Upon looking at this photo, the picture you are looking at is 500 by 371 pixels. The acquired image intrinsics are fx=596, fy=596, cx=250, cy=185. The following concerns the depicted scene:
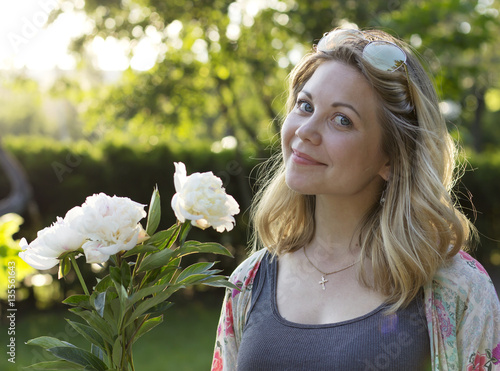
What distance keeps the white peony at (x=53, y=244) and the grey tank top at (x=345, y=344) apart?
732 millimetres

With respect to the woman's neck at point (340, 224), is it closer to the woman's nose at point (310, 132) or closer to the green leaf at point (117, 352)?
the woman's nose at point (310, 132)

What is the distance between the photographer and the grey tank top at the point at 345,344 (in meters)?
1.67

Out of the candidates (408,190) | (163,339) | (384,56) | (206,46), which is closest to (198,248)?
(408,190)

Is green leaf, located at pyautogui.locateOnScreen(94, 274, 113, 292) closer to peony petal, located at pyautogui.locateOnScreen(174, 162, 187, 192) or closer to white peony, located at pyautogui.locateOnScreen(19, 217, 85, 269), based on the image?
white peony, located at pyautogui.locateOnScreen(19, 217, 85, 269)

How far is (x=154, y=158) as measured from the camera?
7891mm

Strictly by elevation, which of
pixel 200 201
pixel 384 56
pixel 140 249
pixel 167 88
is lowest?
pixel 167 88

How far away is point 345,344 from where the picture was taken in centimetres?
170

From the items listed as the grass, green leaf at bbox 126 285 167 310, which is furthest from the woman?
the grass

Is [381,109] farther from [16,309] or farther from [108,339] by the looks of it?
[16,309]

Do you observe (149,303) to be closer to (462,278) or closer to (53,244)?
(53,244)

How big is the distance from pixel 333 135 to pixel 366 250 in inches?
15.6

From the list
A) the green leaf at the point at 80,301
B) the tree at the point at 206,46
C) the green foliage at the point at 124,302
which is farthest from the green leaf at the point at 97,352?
the tree at the point at 206,46

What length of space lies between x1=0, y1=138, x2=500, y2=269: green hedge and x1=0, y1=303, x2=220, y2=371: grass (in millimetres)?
1052

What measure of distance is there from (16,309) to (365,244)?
6.26 metres
